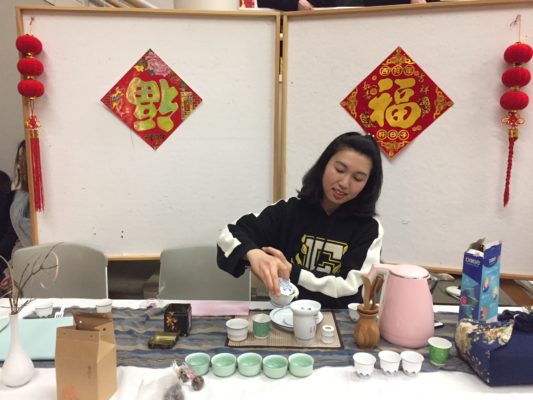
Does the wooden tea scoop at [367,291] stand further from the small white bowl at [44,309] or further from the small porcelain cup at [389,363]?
the small white bowl at [44,309]

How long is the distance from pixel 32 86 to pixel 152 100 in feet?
1.77

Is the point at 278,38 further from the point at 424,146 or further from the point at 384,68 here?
the point at 424,146

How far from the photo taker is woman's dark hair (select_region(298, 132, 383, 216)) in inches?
54.1

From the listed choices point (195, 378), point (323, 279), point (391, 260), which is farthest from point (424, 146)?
point (195, 378)

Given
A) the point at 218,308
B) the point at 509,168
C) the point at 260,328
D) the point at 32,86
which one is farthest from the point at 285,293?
the point at 32,86

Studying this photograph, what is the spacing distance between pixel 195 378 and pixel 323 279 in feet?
1.76

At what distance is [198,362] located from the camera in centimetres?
92

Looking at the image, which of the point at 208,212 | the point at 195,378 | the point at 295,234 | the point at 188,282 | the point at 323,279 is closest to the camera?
the point at 195,378

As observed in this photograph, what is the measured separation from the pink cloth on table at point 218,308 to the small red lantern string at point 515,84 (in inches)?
54.3

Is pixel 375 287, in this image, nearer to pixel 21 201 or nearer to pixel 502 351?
pixel 502 351

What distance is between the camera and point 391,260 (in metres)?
1.99

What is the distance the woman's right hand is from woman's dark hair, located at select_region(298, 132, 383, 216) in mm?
412

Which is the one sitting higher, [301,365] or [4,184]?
[4,184]

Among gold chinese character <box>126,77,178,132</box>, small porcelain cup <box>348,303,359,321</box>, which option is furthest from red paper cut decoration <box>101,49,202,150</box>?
small porcelain cup <box>348,303,359,321</box>
